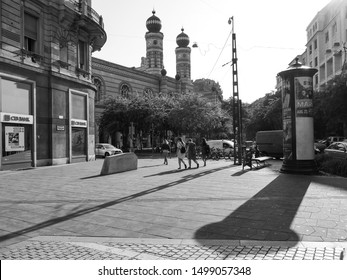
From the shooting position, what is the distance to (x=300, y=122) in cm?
1322

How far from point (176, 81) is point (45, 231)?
191 ft

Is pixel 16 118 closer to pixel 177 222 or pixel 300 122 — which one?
pixel 300 122

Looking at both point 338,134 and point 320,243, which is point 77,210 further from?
point 338,134

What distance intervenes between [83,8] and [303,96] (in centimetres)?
1668

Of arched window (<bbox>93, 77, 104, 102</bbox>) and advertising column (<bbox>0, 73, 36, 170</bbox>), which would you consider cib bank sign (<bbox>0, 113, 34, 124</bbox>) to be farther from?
arched window (<bbox>93, 77, 104, 102</bbox>)

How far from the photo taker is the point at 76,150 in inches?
906

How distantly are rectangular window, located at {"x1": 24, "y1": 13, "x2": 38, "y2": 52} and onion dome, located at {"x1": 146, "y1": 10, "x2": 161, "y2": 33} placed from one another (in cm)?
4777

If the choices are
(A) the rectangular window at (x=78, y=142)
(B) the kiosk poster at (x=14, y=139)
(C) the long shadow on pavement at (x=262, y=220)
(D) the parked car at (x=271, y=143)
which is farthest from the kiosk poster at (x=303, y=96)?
(A) the rectangular window at (x=78, y=142)

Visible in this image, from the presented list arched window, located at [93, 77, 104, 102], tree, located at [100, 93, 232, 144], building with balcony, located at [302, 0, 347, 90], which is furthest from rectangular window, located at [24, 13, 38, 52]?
building with balcony, located at [302, 0, 347, 90]

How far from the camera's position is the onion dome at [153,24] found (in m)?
64.8

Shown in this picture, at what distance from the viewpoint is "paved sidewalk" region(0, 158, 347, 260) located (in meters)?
4.39

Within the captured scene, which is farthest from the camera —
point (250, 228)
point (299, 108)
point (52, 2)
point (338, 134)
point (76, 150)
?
point (338, 134)

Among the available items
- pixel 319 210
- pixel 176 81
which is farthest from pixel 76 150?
pixel 176 81

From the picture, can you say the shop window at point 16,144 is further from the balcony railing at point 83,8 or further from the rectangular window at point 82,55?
the balcony railing at point 83,8
